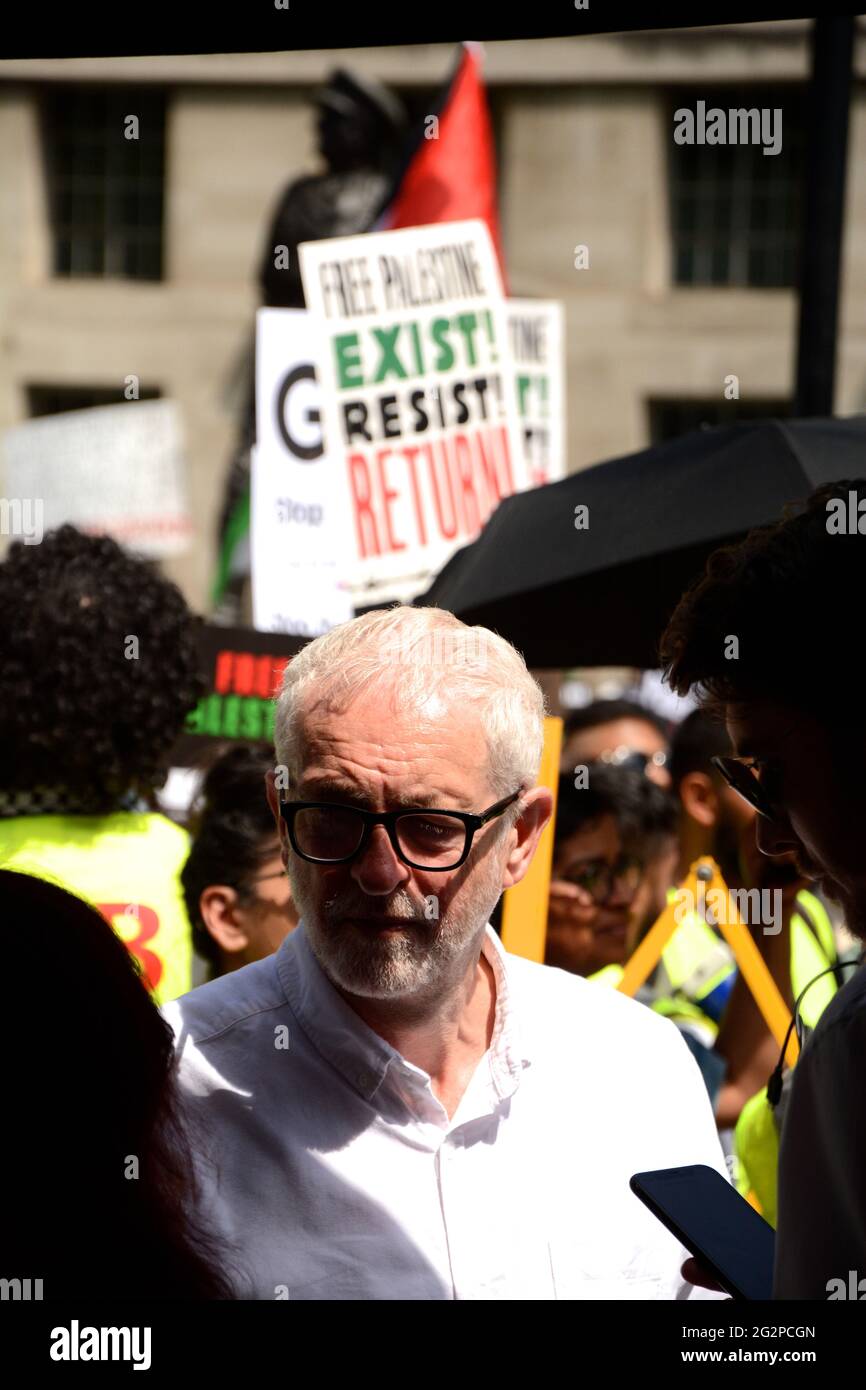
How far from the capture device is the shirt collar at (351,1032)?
2162 millimetres

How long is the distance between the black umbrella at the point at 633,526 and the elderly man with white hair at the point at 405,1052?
1.32 meters

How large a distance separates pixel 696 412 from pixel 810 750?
58.2 feet

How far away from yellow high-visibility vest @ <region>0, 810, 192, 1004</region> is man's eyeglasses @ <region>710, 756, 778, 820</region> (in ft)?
4.31

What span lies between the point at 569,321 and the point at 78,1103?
17366 millimetres

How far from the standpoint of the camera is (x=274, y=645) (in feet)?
13.8

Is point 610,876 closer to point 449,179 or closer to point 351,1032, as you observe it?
point 351,1032

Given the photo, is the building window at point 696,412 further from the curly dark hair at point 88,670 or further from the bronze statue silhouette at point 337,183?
the curly dark hair at point 88,670

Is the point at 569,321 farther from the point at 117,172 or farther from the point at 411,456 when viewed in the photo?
the point at 411,456

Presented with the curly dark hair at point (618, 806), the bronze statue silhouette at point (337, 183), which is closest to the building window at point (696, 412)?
the bronze statue silhouette at point (337, 183)

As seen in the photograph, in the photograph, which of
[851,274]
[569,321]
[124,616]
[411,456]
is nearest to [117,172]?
[569,321]

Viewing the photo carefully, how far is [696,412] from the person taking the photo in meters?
18.9

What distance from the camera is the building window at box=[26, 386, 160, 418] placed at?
64.8 feet

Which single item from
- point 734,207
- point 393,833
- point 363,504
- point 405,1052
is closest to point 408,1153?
point 405,1052
